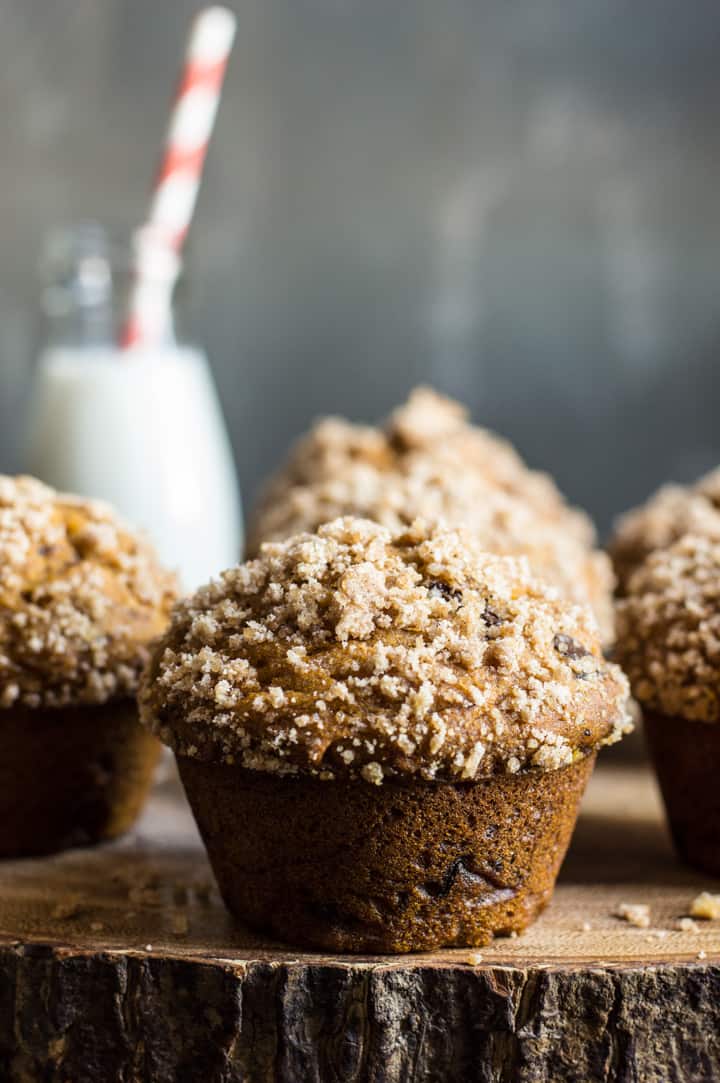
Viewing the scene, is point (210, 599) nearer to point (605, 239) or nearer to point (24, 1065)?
point (24, 1065)

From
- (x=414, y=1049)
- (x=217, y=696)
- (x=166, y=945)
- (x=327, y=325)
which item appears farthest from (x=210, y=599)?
(x=327, y=325)

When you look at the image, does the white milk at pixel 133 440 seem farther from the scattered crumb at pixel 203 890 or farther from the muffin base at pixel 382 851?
the muffin base at pixel 382 851

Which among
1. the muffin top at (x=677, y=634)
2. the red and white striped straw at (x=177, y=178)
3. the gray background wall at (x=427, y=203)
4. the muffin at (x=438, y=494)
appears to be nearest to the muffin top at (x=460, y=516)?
the muffin at (x=438, y=494)

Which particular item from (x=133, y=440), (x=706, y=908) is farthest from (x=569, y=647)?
(x=133, y=440)

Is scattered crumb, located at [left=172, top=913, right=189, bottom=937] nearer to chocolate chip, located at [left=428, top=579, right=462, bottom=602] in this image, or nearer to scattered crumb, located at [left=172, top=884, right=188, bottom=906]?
scattered crumb, located at [left=172, top=884, right=188, bottom=906]

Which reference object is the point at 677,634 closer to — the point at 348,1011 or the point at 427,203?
the point at 348,1011
